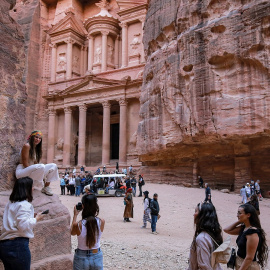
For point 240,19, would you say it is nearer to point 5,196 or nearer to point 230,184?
point 230,184

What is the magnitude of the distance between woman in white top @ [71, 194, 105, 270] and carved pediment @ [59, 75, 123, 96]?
103ft

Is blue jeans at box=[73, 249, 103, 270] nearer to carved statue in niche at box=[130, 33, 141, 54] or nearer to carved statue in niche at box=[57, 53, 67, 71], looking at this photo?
carved statue in niche at box=[130, 33, 141, 54]

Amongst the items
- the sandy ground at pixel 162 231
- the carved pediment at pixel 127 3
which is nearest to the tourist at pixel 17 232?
the sandy ground at pixel 162 231

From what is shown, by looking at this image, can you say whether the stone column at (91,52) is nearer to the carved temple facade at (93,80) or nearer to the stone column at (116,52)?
the carved temple facade at (93,80)

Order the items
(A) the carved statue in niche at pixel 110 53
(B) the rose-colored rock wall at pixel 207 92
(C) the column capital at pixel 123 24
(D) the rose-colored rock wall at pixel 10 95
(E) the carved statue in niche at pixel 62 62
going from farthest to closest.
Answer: (E) the carved statue in niche at pixel 62 62 → (A) the carved statue in niche at pixel 110 53 → (C) the column capital at pixel 123 24 → (B) the rose-colored rock wall at pixel 207 92 → (D) the rose-colored rock wall at pixel 10 95

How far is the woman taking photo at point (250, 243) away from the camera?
3.15 metres

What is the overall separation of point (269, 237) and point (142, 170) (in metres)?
14.2

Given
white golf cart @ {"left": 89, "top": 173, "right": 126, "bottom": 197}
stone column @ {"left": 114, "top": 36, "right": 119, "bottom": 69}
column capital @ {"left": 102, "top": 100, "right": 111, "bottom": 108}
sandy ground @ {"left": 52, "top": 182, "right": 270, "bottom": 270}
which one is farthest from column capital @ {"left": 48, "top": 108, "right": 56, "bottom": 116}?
sandy ground @ {"left": 52, "top": 182, "right": 270, "bottom": 270}

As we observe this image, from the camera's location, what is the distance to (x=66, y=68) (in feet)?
140

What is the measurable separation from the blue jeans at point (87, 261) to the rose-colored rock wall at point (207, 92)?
1328 centimetres

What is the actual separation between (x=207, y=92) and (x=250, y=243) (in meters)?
14.0

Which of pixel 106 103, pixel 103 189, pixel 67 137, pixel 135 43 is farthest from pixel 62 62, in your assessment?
pixel 103 189

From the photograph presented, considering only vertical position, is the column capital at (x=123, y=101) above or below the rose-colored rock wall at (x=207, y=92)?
above

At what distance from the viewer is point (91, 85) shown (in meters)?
36.3
